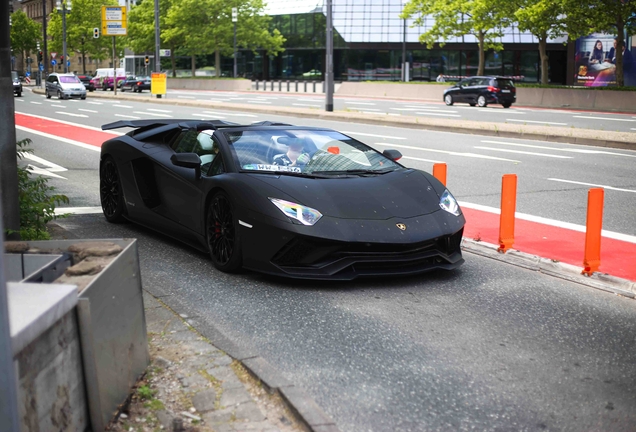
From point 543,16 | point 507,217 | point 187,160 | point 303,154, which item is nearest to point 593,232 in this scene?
point 507,217

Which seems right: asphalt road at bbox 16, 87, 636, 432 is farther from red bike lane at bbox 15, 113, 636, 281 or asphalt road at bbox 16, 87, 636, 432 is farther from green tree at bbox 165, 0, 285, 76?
green tree at bbox 165, 0, 285, 76

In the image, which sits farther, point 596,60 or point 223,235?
point 596,60

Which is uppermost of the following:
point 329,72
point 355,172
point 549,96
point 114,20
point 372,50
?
point 114,20

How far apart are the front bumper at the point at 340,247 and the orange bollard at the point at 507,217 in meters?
1.48

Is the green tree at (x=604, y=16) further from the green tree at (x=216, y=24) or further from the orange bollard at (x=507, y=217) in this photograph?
the green tree at (x=216, y=24)

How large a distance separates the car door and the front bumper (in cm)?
95

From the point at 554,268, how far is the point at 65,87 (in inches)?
1793

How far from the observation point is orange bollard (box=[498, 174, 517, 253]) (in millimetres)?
7871

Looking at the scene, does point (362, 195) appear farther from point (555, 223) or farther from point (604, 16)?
point (604, 16)

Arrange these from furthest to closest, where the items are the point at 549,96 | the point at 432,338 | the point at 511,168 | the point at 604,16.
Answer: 1. the point at 549,96
2. the point at 604,16
3. the point at 511,168
4. the point at 432,338

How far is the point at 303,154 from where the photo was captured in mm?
7383

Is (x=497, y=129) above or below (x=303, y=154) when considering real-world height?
below

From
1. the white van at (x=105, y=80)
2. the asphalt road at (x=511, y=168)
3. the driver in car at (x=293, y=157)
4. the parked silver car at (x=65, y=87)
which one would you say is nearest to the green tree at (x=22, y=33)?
the white van at (x=105, y=80)

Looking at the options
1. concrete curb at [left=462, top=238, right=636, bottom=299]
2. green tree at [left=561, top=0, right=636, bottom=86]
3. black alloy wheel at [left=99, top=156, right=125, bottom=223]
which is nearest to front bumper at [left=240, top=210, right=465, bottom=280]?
concrete curb at [left=462, top=238, right=636, bottom=299]
